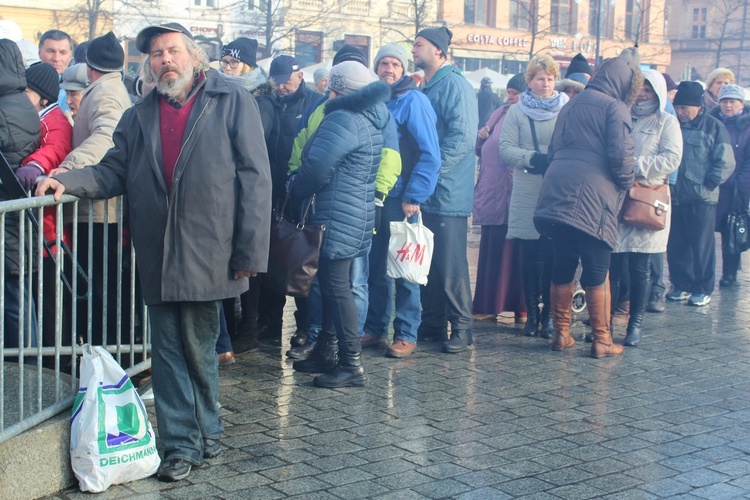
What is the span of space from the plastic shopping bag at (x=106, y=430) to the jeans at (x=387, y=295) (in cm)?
279

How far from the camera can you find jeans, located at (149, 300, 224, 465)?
4.78 meters

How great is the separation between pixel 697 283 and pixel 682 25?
61.4 metres

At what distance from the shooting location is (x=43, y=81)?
20.5 feet

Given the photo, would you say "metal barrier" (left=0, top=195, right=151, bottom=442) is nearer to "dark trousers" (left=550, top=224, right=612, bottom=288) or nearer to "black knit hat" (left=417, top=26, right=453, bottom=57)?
"black knit hat" (left=417, top=26, right=453, bottom=57)

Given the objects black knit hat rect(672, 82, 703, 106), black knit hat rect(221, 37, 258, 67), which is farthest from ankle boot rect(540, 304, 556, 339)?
black knit hat rect(221, 37, 258, 67)

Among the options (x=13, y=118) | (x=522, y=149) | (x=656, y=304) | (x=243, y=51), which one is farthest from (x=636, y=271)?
(x=13, y=118)

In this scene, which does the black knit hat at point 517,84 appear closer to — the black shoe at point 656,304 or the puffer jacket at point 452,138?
the puffer jacket at point 452,138

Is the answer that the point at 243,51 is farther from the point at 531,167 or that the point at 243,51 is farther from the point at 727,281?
the point at 727,281

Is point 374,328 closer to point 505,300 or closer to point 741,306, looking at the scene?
point 505,300

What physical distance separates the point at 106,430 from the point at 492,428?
6.71 ft

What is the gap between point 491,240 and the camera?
8.48m

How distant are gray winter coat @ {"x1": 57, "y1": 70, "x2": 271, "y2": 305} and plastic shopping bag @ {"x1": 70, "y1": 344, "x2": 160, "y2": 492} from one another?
39cm

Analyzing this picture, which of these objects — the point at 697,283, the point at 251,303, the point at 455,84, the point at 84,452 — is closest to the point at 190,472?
the point at 84,452

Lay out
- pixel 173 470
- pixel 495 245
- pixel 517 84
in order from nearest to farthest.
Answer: pixel 173 470 → pixel 495 245 → pixel 517 84
